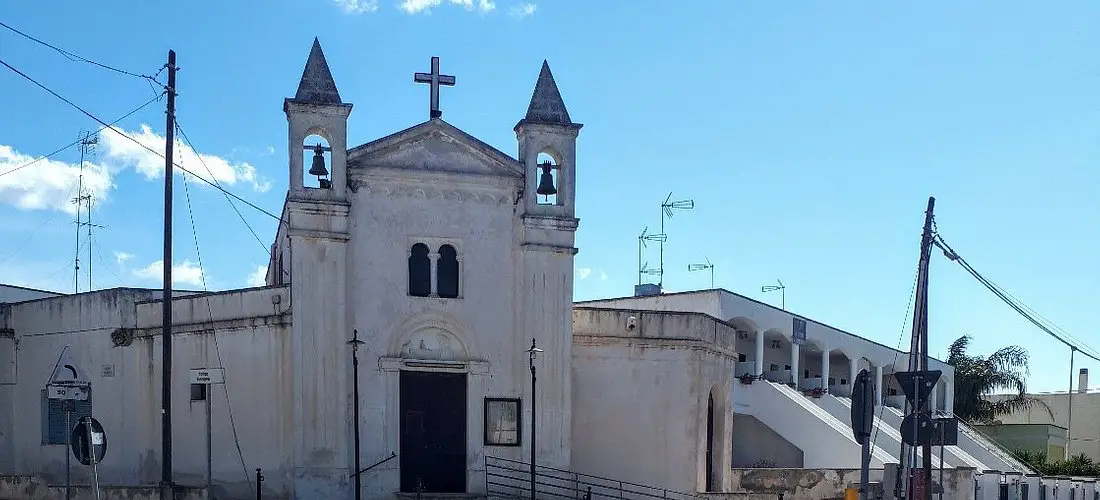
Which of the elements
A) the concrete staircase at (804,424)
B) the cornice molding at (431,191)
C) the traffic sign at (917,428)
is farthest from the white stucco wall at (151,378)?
the concrete staircase at (804,424)

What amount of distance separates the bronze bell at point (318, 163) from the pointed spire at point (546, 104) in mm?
4265

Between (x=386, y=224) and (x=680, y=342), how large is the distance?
6.97 m

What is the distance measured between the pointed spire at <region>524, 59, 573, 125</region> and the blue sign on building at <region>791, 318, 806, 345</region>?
21018 mm

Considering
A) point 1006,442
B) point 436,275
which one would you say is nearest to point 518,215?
point 436,275

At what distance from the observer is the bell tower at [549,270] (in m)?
24.1

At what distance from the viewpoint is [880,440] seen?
3916 centimetres

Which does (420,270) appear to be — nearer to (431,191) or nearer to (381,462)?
(431,191)

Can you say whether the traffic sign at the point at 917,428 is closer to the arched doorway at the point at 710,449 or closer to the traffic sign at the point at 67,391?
the arched doorway at the point at 710,449

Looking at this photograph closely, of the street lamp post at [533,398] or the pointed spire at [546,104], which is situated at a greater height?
the pointed spire at [546,104]

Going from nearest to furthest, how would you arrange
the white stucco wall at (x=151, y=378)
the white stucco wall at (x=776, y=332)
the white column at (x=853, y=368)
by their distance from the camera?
the white stucco wall at (x=151, y=378) < the white stucco wall at (x=776, y=332) < the white column at (x=853, y=368)

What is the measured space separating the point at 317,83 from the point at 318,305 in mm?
4400

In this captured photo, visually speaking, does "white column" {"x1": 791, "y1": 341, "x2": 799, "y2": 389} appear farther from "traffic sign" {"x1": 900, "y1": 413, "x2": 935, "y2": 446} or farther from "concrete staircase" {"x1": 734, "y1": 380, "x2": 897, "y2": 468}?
"traffic sign" {"x1": 900, "y1": 413, "x2": 935, "y2": 446}

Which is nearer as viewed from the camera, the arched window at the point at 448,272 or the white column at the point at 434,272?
the white column at the point at 434,272

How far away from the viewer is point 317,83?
918 inches
